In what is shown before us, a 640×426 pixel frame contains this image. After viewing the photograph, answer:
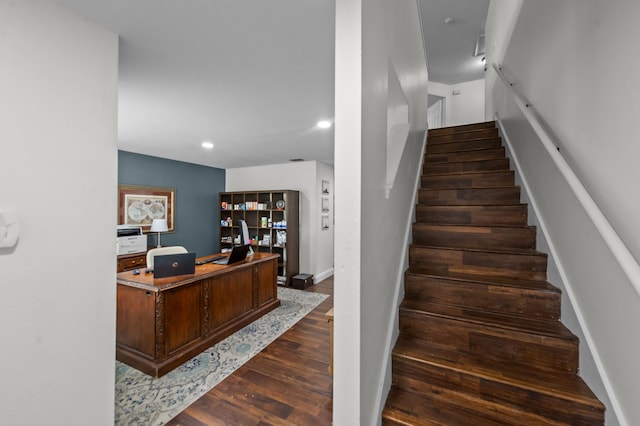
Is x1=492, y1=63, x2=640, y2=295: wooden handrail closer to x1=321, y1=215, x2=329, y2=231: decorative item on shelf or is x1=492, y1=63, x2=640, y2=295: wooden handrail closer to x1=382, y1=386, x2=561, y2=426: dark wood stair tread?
x1=382, y1=386, x2=561, y2=426: dark wood stair tread

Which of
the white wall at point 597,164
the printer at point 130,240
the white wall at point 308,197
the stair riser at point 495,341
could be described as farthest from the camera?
the white wall at point 308,197

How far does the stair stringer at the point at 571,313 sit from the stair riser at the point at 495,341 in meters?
0.07

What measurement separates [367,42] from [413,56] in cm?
168

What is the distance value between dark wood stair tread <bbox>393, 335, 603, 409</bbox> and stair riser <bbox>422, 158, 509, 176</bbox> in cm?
168

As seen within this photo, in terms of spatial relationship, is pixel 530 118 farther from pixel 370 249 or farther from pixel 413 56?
pixel 370 249

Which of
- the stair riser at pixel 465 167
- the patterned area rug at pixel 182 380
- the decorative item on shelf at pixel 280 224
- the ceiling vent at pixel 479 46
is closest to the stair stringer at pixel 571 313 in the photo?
the stair riser at pixel 465 167

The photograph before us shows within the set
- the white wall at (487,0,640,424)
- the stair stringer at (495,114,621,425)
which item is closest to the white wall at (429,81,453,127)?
the white wall at (487,0,640,424)

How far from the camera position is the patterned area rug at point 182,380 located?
1836 millimetres

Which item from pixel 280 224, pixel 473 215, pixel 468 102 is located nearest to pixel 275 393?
pixel 473 215

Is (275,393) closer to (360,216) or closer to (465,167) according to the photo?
(360,216)

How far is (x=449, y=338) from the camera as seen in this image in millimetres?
1416

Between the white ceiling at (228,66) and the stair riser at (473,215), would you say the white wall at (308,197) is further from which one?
the stair riser at (473,215)

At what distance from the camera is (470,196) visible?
7.14ft

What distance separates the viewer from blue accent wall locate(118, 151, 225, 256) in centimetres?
431
